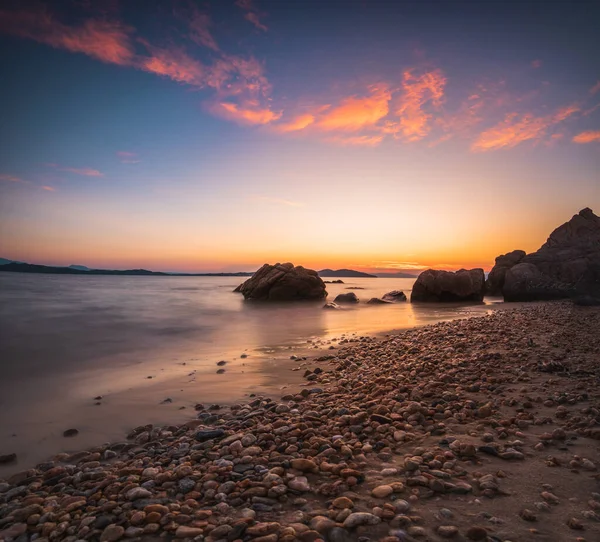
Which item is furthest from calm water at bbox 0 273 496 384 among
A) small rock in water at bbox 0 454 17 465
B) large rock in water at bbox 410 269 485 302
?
large rock in water at bbox 410 269 485 302

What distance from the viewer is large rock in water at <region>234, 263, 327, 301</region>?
35875 mm

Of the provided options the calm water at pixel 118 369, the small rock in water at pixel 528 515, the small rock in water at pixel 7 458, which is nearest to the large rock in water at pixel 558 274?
the calm water at pixel 118 369

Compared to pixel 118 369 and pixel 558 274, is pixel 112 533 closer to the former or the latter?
pixel 118 369

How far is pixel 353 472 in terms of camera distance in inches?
132

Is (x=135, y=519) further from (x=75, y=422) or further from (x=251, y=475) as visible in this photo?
(x=75, y=422)

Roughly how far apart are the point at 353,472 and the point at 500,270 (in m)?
36.8

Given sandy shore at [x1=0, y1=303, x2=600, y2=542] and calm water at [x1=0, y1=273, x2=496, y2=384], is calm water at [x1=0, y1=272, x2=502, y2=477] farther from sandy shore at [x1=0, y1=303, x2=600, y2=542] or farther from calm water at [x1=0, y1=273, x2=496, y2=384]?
sandy shore at [x1=0, y1=303, x2=600, y2=542]

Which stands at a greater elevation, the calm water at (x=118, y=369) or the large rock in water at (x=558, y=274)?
the large rock in water at (x=558, y=274)

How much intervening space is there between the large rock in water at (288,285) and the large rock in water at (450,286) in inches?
421

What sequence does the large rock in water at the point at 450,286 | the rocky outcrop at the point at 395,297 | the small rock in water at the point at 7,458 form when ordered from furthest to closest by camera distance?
the rocky outcrop at the point at 395,297, the large rock in water at the point at 450,286, the small rock in water at the point at 7,458

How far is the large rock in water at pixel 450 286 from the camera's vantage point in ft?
96.2

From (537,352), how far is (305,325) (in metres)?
12.1

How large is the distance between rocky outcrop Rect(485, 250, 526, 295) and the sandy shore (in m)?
31.7

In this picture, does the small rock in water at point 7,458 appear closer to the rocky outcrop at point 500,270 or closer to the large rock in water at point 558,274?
the large rock in water at point 558,274
